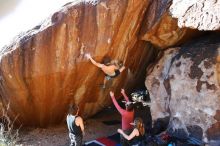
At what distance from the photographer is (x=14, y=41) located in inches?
324

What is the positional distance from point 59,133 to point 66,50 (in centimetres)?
195

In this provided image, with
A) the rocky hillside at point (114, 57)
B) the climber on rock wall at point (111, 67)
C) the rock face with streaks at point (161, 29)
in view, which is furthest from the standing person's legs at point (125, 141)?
the rock face with streaks at point (161, 29)

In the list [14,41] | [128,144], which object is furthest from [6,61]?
[128,144]

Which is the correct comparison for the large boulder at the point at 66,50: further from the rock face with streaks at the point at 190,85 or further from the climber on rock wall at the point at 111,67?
the rock face with streaks at the point at 190,85

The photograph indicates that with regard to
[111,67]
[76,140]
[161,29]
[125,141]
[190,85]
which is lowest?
[125,141]

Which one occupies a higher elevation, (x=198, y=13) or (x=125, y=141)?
(x=198, y=13)

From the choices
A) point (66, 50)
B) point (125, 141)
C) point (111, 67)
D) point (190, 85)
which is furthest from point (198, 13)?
point (125, 141)

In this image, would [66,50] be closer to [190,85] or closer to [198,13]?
[190,85]

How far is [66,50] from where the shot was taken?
8.21m

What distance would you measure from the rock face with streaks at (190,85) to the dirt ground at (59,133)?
4.39 ft

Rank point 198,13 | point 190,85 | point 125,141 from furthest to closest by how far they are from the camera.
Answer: point 125,141
point 190,85
point 198,13

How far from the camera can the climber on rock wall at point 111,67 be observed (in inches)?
323

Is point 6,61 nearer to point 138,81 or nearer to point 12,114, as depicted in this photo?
point 12,114

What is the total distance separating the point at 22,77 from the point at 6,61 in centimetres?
43
